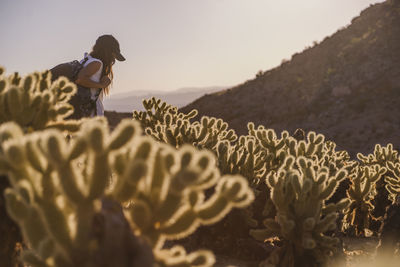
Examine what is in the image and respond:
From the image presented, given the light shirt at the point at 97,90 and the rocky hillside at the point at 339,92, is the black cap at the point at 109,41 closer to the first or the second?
the light shirt at the point at 97,90

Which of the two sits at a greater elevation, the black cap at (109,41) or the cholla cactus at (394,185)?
the black cap at (109,41)

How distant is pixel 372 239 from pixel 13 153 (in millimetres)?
6117

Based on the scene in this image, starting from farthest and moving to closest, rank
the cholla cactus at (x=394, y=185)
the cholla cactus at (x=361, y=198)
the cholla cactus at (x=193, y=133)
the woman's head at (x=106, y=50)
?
the cholla cactus at (x=394, y=185) → the cholla cactus at (x=361, y=198) → the cholla cactus at (x=193, y=133) → the woman's head at (x=106, y=50)

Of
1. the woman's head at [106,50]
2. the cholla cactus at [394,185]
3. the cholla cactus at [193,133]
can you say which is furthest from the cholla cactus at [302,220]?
the cholla cactus at [394,185]

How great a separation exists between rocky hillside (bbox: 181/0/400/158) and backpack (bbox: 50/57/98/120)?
56.8 ft

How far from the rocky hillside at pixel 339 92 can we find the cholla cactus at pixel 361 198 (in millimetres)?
13680

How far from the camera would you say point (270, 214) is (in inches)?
206

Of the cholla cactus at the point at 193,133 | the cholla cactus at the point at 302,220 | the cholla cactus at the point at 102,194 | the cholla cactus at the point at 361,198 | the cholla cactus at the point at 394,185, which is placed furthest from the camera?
the cholla cactus at the point at 394,185

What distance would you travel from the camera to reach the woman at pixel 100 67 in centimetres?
510

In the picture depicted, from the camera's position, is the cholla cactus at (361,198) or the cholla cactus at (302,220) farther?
the cholla cactus at (361,198)

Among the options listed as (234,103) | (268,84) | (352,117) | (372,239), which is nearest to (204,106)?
(234,103)

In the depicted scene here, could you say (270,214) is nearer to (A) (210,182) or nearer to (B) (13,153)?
(A) (210,182)

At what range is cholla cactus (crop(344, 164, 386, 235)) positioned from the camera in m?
6.42

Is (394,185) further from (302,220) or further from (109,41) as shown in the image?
(109,41)
